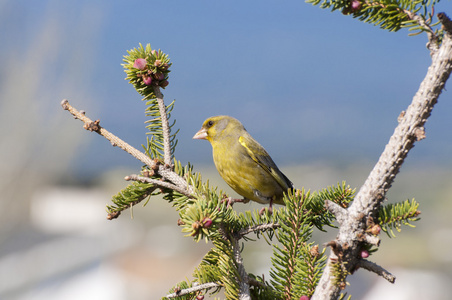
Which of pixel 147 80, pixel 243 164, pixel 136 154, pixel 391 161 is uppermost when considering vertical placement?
pixel 243 164

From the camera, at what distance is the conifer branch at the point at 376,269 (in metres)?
1.08

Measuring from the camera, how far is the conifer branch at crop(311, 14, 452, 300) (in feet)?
3.30

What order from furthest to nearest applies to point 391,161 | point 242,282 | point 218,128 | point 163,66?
point 218,128
point 163,66
point 242,282
point 391,161

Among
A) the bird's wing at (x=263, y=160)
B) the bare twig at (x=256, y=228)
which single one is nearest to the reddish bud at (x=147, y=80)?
the bare twig at (x=256, y=228)

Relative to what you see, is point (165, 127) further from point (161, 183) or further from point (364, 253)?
point (364, 253)

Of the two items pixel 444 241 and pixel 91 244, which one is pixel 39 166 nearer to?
pixel 91 244

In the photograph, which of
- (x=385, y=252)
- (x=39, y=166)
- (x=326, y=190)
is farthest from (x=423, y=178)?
(x=326, y=190)

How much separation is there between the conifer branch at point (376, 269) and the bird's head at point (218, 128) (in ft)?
4.38

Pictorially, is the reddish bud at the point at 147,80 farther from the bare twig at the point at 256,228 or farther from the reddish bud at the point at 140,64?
the bare twig at the point at 256,228

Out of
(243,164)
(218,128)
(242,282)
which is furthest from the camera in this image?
(218,128)

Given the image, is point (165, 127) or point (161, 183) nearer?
point (161, 183)

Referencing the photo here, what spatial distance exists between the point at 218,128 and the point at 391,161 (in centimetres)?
139

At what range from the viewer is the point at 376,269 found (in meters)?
1.09

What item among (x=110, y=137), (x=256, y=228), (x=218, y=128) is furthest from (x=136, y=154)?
(x=218, y=128)
